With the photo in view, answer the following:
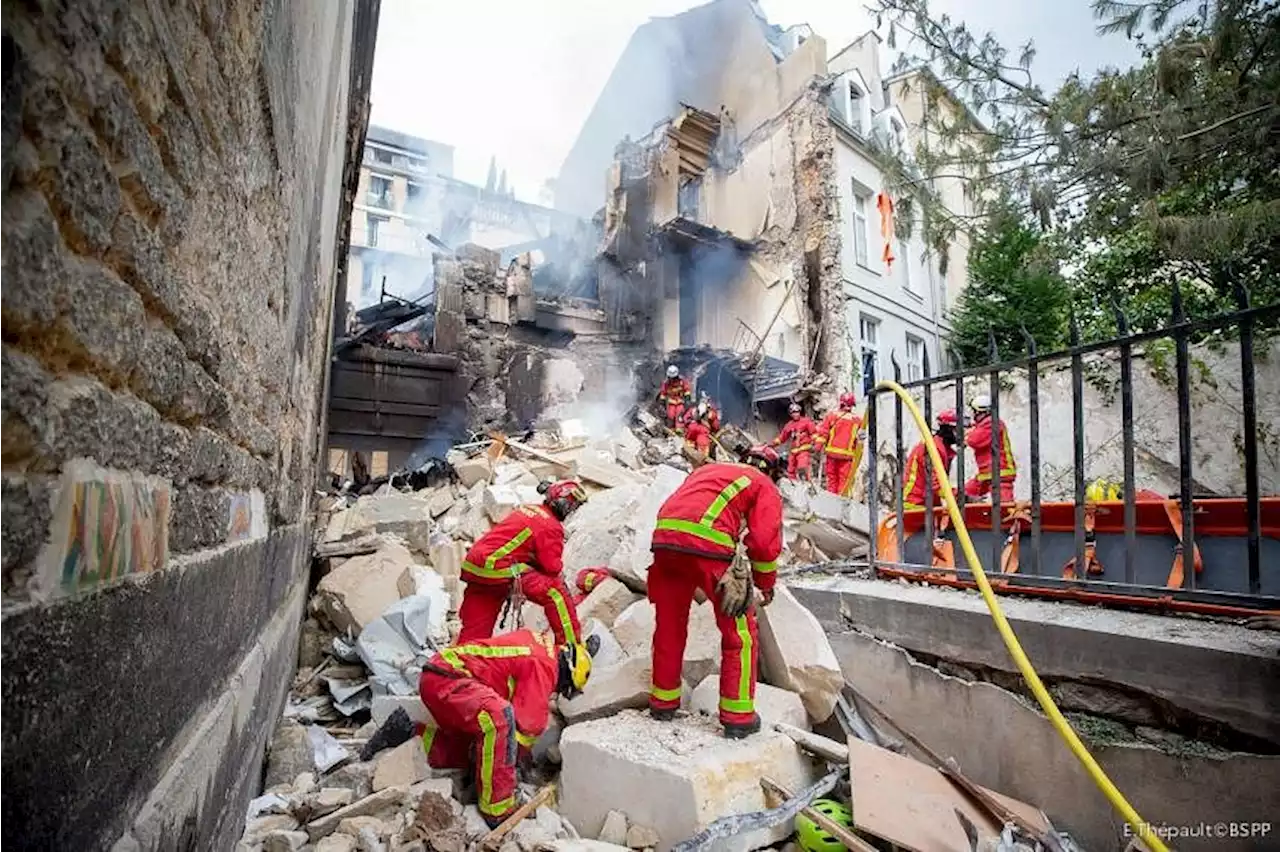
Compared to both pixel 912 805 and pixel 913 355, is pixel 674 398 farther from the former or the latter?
pixel 912 805

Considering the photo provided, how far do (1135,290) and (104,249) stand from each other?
14.9 metres

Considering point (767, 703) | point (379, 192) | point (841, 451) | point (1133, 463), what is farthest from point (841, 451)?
point (379, 192)

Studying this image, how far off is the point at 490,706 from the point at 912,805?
1937 mm

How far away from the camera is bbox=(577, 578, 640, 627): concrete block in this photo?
5.24m

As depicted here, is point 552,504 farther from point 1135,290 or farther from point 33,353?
point 1135,290

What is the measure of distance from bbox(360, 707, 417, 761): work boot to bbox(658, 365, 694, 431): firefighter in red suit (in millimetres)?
10888

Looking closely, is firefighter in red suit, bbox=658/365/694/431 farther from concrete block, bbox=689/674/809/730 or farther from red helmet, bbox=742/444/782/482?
concrete block, bbox=689/674/809/730

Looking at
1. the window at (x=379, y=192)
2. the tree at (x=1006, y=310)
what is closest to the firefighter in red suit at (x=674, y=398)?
the tree at (x=1006, y=310)

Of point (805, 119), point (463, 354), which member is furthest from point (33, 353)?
point (805, 119)

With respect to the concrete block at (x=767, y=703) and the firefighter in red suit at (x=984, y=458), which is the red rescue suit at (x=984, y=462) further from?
the concrete block at (x=767, y=703)

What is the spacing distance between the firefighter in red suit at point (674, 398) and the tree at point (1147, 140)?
737 centimetres

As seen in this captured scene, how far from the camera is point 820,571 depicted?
5.13 m

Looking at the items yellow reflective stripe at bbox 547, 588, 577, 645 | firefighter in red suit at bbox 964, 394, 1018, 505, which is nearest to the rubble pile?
yellow reflective stripe at bbox 547, 588, 577, 645

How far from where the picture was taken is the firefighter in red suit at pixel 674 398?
583 inches
